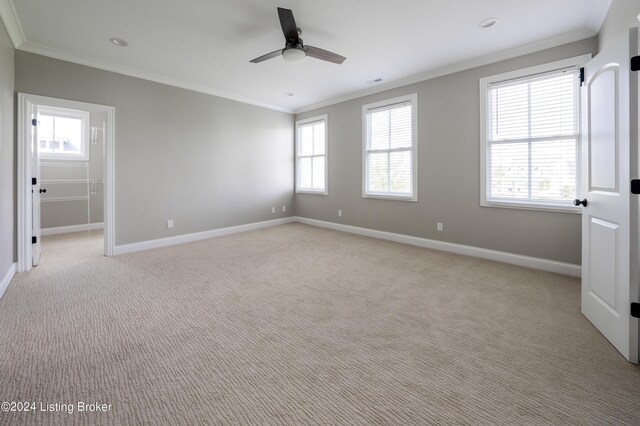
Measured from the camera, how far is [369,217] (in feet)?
18.5

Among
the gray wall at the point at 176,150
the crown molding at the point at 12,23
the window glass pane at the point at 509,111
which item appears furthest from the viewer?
the gray wall at the point at 176,150

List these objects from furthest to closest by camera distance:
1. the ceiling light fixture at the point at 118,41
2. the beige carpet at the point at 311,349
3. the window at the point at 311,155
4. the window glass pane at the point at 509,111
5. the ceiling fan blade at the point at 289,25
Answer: the window at the point at 311,155 < the window glass pane at the point at 509,111 < the ceiling light fixture at the point at 118,41 < the ceiling fan blade at the point at 289,25 < the beige carpet at the point at 311,349

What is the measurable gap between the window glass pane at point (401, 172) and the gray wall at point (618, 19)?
2.59 meters

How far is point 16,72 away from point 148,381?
423 centimetres

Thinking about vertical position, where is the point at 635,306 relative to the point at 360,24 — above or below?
below

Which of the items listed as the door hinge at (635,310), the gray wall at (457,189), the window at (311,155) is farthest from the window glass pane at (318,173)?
the door hinge at (635,310)

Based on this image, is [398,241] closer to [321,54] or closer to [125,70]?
[321,54]

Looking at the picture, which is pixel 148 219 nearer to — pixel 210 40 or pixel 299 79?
pixel 210 40

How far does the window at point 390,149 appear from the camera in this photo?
4.94 m

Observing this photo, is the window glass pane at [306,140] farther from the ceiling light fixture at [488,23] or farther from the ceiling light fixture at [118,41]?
the ceiling light fixture at [488,23]

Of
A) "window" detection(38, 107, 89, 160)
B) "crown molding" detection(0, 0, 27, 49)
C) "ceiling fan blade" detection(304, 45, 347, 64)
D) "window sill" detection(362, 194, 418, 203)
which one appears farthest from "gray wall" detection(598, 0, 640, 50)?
"window" detection(38, 107, 89, 160)

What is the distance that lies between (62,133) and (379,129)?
638 centimetres

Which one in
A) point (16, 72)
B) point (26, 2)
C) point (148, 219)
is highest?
point (26, 2)

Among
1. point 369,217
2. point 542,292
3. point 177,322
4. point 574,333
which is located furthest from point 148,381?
point 369,217
